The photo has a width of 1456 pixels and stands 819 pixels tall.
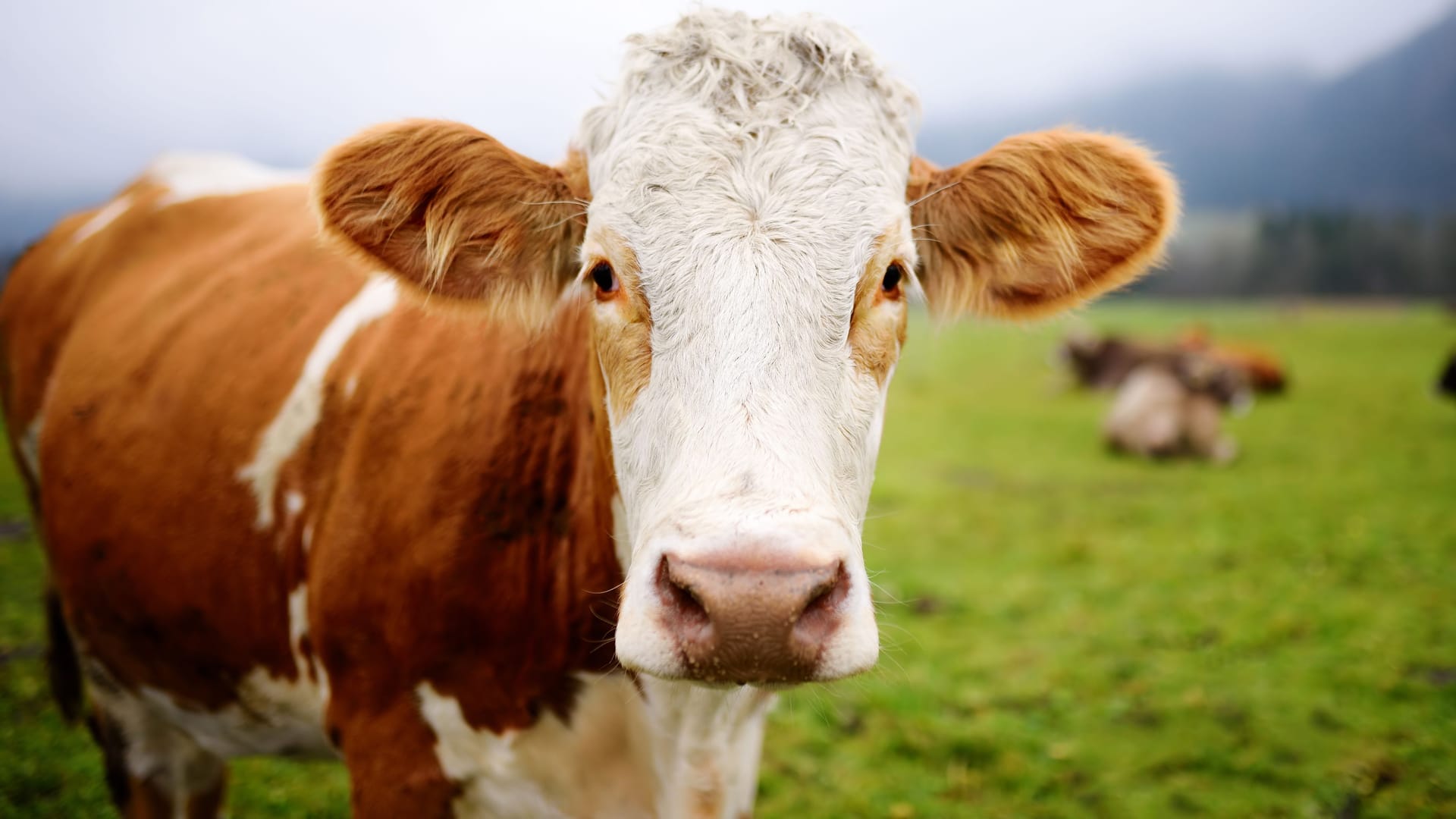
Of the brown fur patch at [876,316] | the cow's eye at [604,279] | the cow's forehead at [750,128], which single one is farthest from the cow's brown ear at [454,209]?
the brown fur patch at [876,316]

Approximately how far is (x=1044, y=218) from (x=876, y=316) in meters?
0.72

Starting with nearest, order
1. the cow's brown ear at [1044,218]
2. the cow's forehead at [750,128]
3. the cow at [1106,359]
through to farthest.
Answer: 1. the cow's forehead at [750,128]
2. the cow's brown ear at [1044,218]
3. the cow at [1106,359]

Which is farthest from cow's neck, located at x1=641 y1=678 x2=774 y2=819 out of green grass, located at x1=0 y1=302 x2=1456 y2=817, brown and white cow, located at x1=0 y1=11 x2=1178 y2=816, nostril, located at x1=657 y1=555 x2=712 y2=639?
nostril, located at x1=657 y1=555 x2=712 y2=639

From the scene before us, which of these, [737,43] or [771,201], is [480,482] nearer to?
[771,201]

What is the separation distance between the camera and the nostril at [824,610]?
137 cm

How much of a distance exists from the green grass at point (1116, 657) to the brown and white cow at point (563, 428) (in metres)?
0.40

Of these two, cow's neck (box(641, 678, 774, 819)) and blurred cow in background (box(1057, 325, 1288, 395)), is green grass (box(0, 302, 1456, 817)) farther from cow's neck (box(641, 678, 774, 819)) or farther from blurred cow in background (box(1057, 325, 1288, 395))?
blurred cow in background (box(1057, 325, 1288, 395))

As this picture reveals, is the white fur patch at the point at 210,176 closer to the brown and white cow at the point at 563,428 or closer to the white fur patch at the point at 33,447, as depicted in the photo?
the brown and white cow at the point at 563,428

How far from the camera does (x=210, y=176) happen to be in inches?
165

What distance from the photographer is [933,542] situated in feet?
25.0

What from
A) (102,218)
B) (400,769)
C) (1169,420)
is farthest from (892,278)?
(1169,420)

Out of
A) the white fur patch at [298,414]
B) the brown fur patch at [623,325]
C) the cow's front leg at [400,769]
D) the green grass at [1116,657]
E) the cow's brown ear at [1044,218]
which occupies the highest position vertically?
the cow's brown ear at [1044,218]

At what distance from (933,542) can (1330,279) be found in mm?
77532

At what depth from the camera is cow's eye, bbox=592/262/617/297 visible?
6.08 feet
